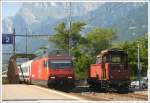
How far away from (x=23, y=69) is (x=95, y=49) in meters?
8.90

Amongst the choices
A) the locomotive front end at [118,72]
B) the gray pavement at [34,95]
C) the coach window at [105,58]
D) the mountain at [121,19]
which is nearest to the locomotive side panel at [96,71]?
the coach window at [105,58]

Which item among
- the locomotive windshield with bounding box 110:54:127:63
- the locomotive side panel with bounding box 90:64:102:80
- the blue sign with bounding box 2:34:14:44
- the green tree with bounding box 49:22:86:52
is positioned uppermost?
the green tree with bounding box 49:22:86:52

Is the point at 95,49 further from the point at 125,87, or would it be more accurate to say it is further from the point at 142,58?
the point at 125,87

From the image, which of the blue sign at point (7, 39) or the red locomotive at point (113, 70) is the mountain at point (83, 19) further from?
the blue sign at point (7, 39)

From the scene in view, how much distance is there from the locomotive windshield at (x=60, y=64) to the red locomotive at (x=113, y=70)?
1.94 meters

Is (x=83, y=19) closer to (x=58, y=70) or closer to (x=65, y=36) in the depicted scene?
(x=65, y=36)

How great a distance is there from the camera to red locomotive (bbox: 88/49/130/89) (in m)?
28.2

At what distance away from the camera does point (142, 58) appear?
143ft

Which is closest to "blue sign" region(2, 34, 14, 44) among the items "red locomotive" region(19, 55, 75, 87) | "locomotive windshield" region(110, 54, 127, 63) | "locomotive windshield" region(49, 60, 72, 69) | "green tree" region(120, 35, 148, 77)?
"red locomotive" region(19, 55, 75, 87)

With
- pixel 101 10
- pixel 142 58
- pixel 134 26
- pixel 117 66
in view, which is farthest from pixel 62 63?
pixel 101 10

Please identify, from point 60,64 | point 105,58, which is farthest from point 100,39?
point 105,58

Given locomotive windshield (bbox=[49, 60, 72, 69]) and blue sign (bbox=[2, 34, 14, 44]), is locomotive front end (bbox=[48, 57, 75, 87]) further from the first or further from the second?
blue sign (bbox=[2, 34, 14, 44])

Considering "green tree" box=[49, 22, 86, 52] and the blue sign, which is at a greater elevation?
"green tree" box=[49, 22, 86, 52]

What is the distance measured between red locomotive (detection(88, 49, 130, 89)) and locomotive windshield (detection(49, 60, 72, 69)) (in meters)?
1.94
